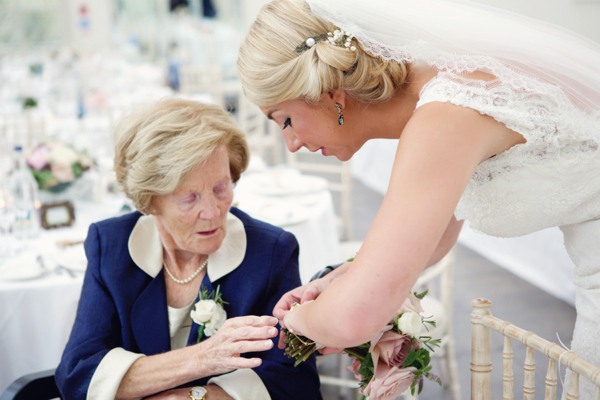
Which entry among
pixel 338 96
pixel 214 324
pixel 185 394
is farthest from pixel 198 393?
pixel 338 96

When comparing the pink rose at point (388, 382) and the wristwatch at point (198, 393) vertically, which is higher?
the pink rose at point (388, 382)

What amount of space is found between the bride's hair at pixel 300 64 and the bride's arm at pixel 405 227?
238 millimetres

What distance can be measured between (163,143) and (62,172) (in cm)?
133

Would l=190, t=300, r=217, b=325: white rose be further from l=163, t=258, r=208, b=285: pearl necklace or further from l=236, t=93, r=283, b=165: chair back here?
l=236, t=93, r=283, b=165: chair back

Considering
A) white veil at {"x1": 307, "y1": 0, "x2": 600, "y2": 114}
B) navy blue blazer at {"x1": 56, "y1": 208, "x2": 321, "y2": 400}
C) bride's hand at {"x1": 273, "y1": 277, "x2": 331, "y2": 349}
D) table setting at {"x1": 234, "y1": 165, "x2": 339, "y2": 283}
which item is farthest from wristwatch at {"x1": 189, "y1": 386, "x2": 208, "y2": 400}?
table setting at {"x1": 234, "y1": 165, "x2": 339, "y2": 283}

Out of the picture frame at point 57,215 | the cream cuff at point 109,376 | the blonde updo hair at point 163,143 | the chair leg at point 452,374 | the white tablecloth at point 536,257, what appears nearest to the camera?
the cream cuff at point 109,376

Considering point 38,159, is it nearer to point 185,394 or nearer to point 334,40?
point 185,394

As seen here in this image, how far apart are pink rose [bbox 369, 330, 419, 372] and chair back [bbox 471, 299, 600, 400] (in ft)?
0.55

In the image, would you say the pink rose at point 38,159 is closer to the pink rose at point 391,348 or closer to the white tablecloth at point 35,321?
the white tablecloth at point 35,321

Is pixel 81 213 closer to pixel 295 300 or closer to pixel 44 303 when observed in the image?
pixel 44 303

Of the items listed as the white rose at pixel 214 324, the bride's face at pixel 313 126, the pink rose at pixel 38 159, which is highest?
the bride's face at pixel 313 126

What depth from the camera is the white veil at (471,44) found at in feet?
4.08

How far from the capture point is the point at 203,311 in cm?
159

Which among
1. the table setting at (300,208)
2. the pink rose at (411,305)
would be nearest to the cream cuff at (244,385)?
the pink rose at (411,305)
